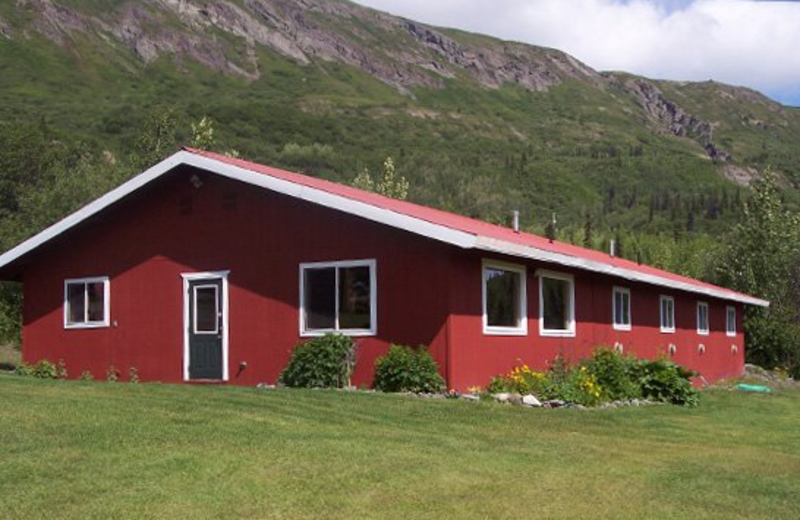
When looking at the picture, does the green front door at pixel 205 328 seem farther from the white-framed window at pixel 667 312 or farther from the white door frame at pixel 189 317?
the white-framed window at pixel 667 312

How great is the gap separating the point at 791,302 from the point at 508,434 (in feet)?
88.6

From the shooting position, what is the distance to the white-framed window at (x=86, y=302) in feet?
61.0

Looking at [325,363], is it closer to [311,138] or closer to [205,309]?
[205,309]

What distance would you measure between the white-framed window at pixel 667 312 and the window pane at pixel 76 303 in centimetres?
1323

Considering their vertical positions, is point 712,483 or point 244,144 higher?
point 244,144

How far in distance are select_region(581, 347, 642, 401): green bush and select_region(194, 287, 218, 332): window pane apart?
642cm

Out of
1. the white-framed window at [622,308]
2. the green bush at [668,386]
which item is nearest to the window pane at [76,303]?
the green bush at [668,386]

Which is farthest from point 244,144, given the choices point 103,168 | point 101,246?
point 101,246

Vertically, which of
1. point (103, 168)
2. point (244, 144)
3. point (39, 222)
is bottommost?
point (39, 222)

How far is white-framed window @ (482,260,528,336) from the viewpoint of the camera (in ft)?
52.3

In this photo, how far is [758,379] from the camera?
28391 millimetres

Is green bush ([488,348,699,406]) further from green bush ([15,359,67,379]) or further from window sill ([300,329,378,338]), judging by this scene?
green bush ([15,359,67,379])

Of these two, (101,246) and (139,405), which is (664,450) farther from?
(101,246)

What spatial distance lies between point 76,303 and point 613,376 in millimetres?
10180
